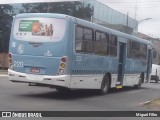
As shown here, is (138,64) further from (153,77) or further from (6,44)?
(6,44)

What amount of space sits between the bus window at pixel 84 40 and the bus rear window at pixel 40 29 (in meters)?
0.82

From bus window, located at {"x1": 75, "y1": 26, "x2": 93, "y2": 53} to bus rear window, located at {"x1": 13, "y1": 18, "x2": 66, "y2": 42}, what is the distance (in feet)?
2.70

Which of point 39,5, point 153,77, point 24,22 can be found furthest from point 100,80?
point 39,5

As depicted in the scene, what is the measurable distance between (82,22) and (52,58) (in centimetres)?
224

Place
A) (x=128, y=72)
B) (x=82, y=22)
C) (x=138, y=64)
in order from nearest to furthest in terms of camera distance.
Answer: (x=82, y=22) → (x=128, y=72) → (x=138, y=64)

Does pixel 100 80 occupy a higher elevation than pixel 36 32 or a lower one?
lower

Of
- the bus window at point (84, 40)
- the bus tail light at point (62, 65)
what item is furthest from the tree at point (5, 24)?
the bus tail light at point (62, 65)

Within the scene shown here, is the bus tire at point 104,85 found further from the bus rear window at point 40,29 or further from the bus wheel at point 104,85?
the bus rear window at point 40,29

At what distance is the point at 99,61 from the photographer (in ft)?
63.8

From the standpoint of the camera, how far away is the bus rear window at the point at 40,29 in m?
16.6

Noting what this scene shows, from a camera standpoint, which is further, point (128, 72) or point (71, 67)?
point (128, 72)

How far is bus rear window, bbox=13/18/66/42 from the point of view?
54.5ft

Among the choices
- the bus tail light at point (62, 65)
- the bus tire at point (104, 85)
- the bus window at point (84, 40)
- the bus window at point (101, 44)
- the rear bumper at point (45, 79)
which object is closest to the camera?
the rear bumper at point (45, 79)

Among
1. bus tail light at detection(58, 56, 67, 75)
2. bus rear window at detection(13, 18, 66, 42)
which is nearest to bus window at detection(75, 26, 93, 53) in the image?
bus rear window at detection(13, 18, 66, 42)
